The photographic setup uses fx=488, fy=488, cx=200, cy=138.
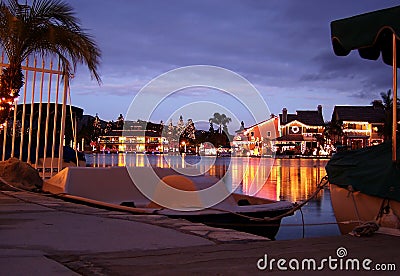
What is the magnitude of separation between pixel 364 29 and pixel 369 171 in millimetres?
1768

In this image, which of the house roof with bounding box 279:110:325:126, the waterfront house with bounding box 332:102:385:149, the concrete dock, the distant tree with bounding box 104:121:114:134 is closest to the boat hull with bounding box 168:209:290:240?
the concrete dock

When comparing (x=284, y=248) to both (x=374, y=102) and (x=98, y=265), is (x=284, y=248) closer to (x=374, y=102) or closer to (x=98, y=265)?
(x=98, y=265)

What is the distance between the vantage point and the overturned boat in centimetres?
771

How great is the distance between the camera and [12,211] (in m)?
7.02

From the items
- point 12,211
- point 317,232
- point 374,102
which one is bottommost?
point 317,232

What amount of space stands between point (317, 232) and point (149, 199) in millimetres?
3406

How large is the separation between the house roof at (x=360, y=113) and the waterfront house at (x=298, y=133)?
175 inches

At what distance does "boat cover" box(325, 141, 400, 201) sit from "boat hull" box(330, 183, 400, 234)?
Result: 0.10 m

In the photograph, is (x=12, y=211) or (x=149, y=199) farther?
(x=149, y=199)

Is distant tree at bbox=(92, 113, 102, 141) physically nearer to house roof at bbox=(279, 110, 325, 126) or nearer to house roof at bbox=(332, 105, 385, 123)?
house roof at bbox=(279, 110, 325, 126)

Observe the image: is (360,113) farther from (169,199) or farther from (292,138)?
(169,199)

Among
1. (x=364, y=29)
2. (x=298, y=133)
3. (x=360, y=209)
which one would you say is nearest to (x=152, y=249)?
(x=360, y=209)

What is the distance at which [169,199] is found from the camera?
848cm

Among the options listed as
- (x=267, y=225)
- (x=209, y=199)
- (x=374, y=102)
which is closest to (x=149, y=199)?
(x=209, y=199)
